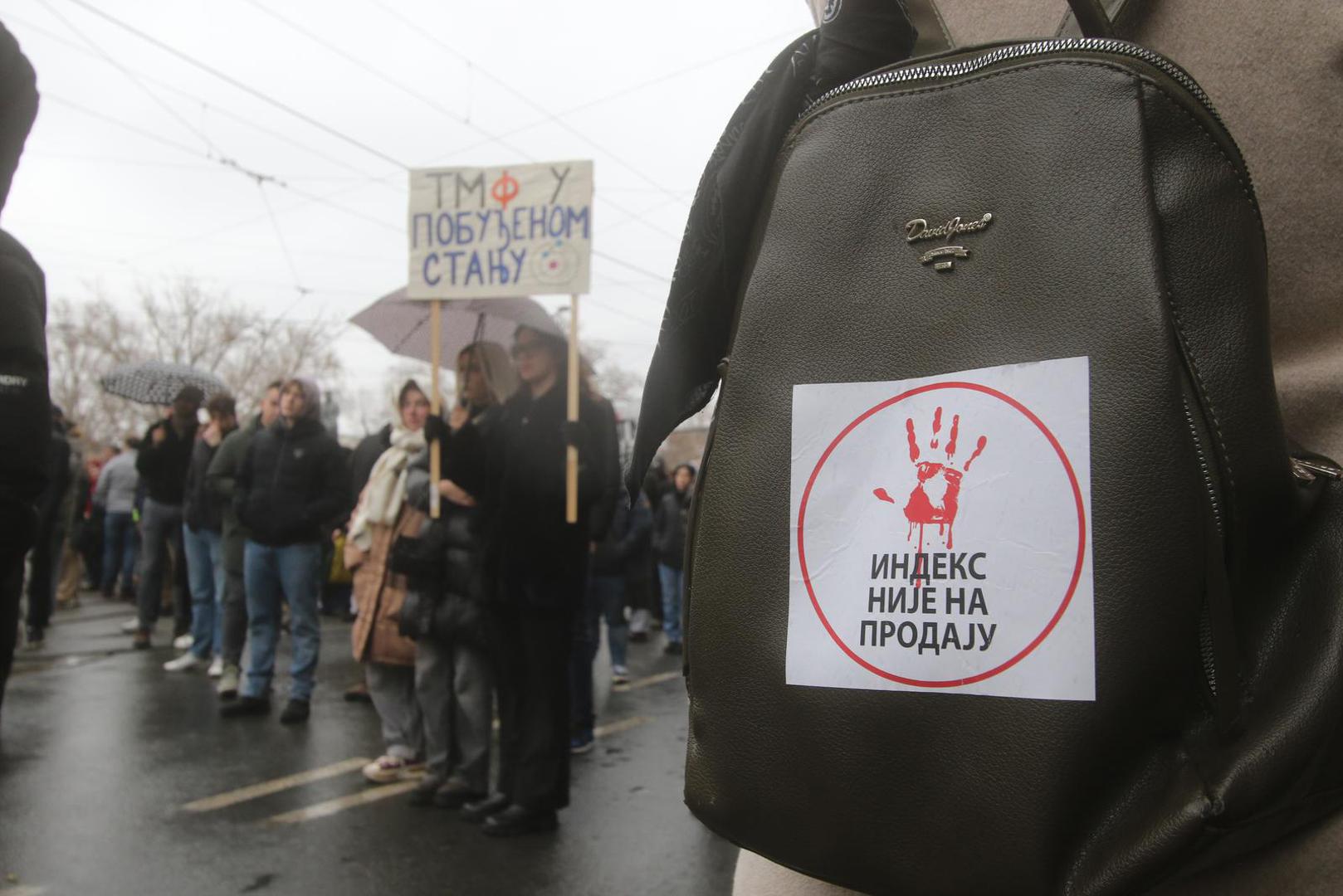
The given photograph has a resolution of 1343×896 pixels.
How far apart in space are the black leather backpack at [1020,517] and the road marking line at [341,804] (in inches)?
185

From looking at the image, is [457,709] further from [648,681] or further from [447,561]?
[648,681]

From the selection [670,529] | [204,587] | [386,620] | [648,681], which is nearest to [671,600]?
[670,529]

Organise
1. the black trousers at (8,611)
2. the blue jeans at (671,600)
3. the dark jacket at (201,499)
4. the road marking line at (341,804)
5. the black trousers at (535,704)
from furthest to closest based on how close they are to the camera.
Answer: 1. the blue jeans at (671,600)
2. the dark jacket at (201,499)
3. the road marking line at (341,804)
4. the black trousers at (535,704)
5. the black trousers at (8,611)

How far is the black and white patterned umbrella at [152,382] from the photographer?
13.6 metres

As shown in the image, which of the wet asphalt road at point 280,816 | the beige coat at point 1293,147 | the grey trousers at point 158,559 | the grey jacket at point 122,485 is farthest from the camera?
the grey jacket at point 122,485

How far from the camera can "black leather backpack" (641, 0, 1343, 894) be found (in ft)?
2.65

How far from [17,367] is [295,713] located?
206 inches

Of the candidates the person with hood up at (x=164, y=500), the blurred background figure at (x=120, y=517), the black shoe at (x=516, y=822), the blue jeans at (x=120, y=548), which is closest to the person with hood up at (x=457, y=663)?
the black shoe at (x=516, y=822)

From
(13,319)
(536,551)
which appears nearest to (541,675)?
(536,551)

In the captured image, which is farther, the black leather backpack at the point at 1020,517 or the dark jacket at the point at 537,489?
the dark jacket at the point at 537,489

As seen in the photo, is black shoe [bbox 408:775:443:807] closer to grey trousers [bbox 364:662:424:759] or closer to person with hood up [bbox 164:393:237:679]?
grey trousers [bbox 364:662:424:759]

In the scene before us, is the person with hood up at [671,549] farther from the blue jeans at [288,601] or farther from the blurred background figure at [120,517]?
the blurred background figure at [120,517]

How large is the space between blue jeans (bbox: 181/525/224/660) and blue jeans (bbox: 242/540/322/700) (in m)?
1.30

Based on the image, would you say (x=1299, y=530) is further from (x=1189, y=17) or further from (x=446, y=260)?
(x=446, y=260)
